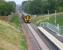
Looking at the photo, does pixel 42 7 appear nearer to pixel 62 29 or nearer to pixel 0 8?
pixel 0 8

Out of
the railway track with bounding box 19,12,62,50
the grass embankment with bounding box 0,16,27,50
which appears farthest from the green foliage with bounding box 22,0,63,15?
the grass embankment with bounding box 0,16,27,50

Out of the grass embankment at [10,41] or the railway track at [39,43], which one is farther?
the railway track at [39,43]

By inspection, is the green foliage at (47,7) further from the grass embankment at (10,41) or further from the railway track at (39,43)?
the grass embankment at (10,41)

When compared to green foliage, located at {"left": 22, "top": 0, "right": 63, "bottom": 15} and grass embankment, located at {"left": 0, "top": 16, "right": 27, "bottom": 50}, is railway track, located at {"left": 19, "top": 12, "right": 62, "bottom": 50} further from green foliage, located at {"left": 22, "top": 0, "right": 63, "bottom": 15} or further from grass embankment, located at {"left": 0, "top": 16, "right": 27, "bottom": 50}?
green foliage, located at {"left": 22, "top": 0, "right": 63, "bottom": 15}

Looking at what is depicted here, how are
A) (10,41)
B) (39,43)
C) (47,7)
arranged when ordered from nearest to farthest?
(10,41), (39,43), (47,7)

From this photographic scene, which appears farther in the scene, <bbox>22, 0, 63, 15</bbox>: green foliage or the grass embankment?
<bbox>22, 0, 63, 15</bbox>: green foliage

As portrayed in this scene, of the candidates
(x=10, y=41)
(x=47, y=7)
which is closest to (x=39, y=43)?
(x=10, y=41)

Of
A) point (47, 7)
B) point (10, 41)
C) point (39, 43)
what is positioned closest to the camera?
point (10, 41)

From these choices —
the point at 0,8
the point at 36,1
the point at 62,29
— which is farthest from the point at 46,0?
the point at 62,29

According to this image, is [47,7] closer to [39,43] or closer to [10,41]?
[39,43]

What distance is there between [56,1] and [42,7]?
1034cm

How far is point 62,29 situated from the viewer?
98.6 feet

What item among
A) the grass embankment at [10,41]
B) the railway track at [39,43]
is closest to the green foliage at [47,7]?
the railway track at [39,43]

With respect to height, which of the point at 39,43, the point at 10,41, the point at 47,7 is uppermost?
the point at 10,41
